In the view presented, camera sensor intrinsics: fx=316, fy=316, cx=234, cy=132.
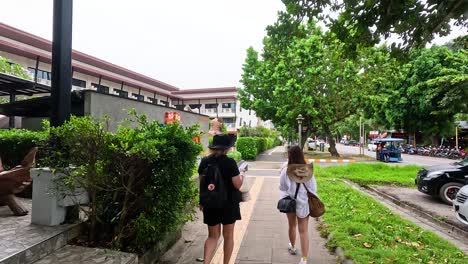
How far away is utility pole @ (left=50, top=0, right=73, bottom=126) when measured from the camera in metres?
4.18

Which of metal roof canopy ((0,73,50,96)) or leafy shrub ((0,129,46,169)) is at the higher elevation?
metal roof canopy ((0,73,50,96))

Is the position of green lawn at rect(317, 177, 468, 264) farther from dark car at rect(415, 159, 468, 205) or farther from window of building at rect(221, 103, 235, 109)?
window of building at rect(221, 103, 235, 109)

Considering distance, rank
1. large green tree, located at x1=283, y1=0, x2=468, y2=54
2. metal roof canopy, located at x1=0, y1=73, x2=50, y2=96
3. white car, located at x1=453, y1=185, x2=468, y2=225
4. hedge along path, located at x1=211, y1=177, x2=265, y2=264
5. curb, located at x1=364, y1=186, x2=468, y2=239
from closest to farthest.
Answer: large green tree, located at x1=283, y1=0, x2=468, y2=54 → hedge along path, located at x1=211, y1=177, x2=265, y2=264 → white car, located at x1=453, y1=185, x2=468, y2=225 → curb, located at x1=364, y1=186, x2=468, y2=239 → metal roof canopy, located at x1=0, y1=73, x2=50, y2=96

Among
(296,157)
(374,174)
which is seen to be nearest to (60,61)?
(296,157)

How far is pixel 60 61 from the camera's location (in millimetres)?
4199

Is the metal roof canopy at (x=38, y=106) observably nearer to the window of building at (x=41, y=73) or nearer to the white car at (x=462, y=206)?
the white car at (x=462, y=206)

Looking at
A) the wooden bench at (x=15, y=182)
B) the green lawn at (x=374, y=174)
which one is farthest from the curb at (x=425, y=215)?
the wooden bench at (x=15, y=182)

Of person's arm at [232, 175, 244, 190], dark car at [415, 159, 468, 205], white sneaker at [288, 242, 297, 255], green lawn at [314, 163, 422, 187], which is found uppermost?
person's arm at [232, 175, 244, 190]

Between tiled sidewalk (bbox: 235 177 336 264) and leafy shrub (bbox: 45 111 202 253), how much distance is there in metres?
1.25

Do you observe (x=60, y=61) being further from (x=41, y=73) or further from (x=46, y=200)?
(x=41, y=73)

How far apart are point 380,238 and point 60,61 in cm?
544

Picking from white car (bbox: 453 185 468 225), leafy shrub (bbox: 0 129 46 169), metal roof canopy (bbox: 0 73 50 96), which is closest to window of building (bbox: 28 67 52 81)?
metal roof canopy (bbox: 0 73 50 96)

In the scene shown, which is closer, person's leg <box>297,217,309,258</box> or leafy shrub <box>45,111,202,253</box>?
leafy shrub <box>45,111,202,253</box>

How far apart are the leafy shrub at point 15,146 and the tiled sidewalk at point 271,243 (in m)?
4.32
